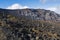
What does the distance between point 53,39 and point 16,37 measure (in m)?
14.4

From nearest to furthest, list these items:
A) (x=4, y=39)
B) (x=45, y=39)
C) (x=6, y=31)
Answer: (x=4, y=39) < (x=6, y=31) < (x=45, y=39)

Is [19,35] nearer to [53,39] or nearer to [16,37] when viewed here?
[16,37]

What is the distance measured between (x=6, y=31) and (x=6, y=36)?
10.9ft

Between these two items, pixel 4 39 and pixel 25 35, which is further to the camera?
pixel 25 35

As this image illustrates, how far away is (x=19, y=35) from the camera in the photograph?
195ft

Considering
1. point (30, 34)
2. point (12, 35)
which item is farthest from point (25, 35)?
point (12, 35)

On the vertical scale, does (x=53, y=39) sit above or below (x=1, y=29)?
below

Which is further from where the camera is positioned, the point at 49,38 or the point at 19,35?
the point at 49,38

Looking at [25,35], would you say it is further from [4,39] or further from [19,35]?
[4,39]

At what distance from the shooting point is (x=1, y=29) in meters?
59.4

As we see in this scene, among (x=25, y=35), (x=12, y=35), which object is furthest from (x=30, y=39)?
(x=12, y=35)

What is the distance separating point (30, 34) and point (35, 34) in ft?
10.8

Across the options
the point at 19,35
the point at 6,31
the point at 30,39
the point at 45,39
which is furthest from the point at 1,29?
the point at 45,39

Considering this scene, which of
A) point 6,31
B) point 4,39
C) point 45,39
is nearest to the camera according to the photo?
point 4,39
